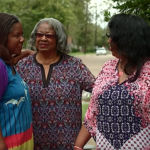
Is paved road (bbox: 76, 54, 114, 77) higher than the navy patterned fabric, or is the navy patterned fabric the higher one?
the navy patterned fabric

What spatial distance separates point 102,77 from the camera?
211cm

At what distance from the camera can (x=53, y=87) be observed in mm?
2791

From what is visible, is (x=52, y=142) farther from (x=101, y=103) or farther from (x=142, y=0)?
(x=142, y=0)

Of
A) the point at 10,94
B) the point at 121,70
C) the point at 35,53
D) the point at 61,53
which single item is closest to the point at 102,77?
the point at 121,70

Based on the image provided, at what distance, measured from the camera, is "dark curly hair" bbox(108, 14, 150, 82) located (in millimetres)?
1905

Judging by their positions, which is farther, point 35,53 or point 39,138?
point 35,53

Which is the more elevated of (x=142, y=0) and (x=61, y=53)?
(x=142, y=0)

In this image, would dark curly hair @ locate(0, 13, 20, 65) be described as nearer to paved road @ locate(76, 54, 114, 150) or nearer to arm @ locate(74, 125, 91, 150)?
arm @ locate(74, 125, 91, 150)

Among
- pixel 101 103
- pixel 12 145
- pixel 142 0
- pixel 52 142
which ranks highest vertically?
pixel 142 0

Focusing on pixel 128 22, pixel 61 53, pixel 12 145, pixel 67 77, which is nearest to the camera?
pixel 128 22

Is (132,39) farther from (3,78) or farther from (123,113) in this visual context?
(3,78)

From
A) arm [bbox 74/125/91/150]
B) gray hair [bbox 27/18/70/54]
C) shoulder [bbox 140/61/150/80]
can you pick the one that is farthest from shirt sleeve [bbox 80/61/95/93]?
shoulder [bbox 140/61/150/80]

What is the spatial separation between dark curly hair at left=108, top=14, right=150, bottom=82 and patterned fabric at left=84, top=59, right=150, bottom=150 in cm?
7

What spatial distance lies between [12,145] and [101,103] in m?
0.69
